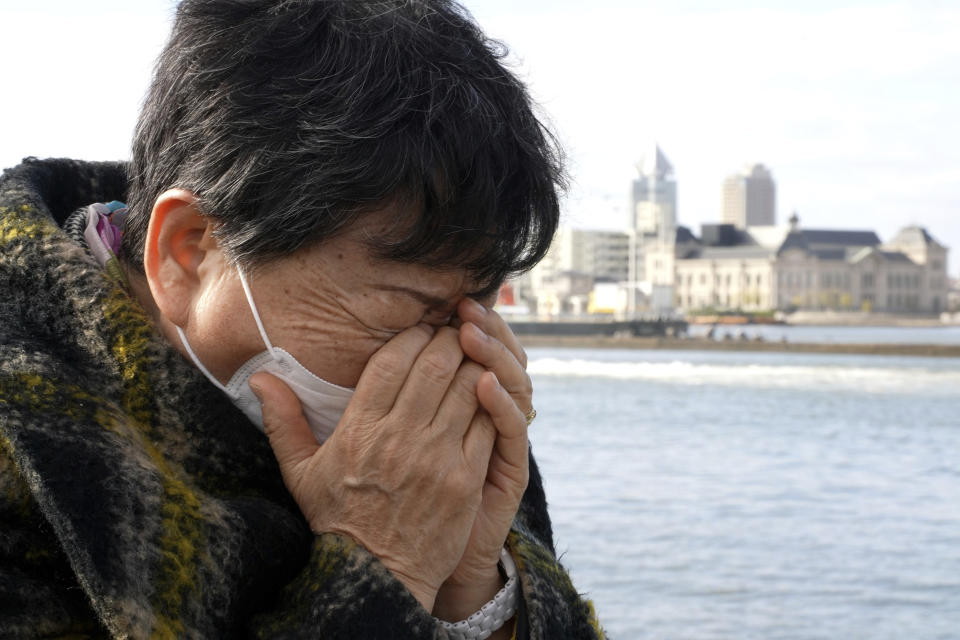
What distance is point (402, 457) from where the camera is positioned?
3.84ft

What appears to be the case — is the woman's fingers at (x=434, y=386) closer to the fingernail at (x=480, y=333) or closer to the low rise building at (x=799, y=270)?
the fingernail at (x=480, y=333)

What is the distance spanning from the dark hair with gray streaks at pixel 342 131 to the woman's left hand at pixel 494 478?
75 mm

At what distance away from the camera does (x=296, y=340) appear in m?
1.21

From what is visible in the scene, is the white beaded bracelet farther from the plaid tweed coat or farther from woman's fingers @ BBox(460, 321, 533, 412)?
woman's fingers @ BBox(460, 321, 533, 412)

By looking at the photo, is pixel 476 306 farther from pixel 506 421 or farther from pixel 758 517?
pixel 758 517

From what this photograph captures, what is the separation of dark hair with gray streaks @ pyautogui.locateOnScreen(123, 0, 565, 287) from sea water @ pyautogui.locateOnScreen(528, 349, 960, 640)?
6.30 ft

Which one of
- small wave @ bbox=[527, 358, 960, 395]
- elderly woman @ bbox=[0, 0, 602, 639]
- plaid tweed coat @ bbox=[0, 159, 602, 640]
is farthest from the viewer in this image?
small wave @ bbox=[527, 358, 960, 395]

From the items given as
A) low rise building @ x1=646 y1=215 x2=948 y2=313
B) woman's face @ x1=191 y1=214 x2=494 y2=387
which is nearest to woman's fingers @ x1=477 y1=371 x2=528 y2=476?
woman's face @ x1=191 y1=214 x2=494 y2=387

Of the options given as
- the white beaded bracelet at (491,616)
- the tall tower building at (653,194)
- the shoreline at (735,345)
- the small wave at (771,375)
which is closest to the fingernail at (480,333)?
the white beaded bracelet at (491,616)

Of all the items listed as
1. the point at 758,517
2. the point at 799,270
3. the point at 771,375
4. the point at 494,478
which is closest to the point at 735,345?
the point at 771,375

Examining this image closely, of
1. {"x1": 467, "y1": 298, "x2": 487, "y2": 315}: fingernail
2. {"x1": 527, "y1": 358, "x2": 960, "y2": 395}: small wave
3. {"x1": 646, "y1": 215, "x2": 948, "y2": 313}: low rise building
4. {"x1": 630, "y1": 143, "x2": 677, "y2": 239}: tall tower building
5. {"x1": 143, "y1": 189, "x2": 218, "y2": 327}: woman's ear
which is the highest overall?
{"x1": 630, "y1": 143, "x2": 677, "y2": 239}: tall tower building

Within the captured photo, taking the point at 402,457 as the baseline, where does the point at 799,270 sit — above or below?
above

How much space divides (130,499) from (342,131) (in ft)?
1.27

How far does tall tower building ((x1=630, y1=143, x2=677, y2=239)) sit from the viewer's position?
137m
